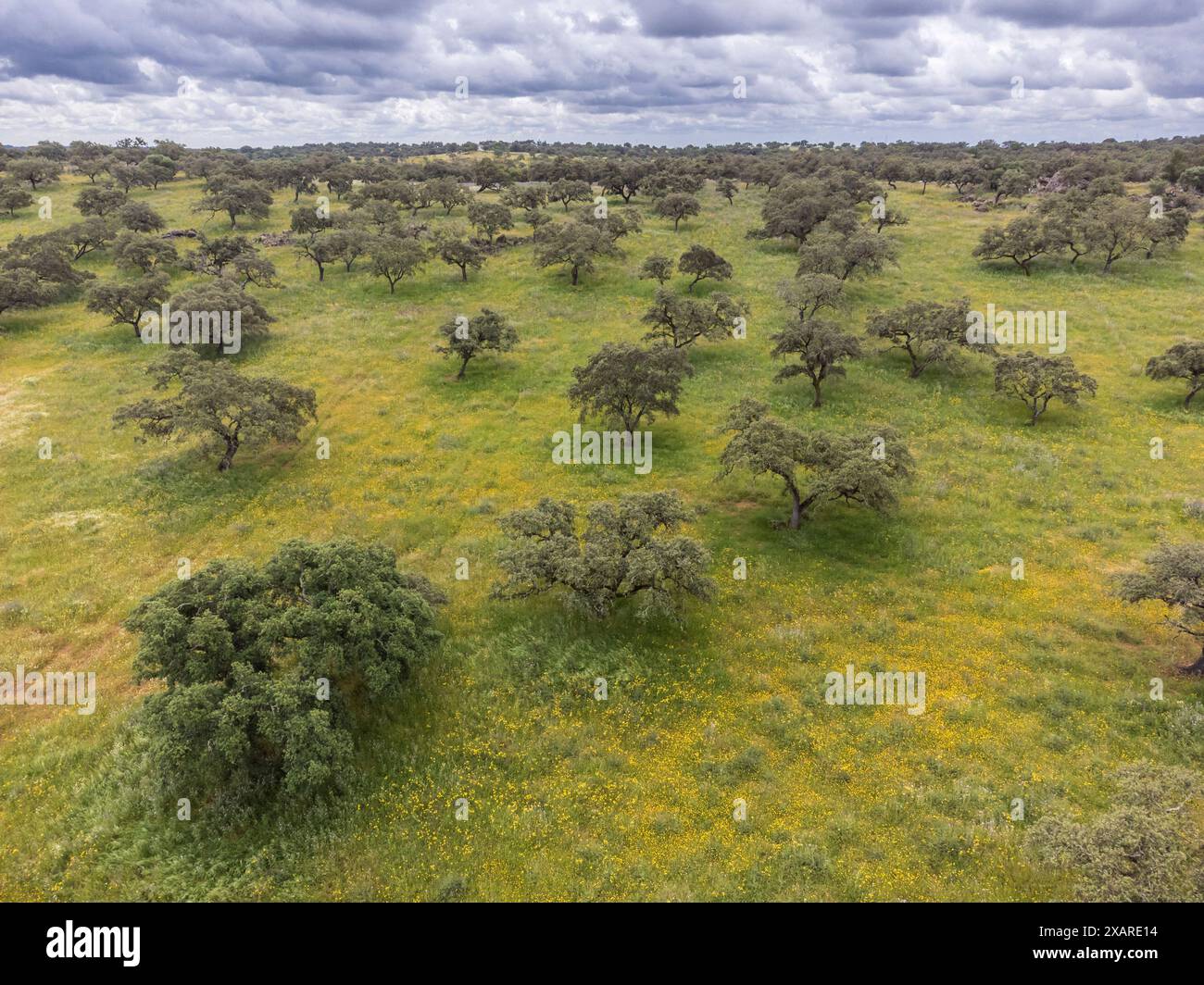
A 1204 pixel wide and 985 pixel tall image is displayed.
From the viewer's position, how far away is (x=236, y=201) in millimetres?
97125

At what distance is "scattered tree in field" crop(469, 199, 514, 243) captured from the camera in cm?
9156

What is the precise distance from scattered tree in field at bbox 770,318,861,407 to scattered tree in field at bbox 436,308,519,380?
78.7ft

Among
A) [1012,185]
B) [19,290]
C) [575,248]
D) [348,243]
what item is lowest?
[19,290]

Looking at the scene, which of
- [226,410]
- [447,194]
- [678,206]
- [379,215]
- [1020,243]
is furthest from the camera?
[447,194]

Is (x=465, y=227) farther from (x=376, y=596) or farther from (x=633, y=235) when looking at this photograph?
(x=376, y=596)

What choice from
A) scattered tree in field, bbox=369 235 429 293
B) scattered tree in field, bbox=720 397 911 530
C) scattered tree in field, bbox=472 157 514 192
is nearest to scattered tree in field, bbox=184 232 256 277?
scattered tree in field, bbox=369 235 429 293

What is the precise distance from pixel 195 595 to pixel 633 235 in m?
84.6

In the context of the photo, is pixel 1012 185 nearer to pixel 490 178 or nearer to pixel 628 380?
pixel 490 178

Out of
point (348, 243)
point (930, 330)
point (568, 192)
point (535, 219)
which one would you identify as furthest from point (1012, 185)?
point (348, 243)

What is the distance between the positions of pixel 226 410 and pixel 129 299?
33347 mm

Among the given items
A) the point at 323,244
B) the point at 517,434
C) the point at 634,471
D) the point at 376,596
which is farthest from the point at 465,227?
the point at 376,596

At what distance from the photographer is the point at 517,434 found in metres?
47.1

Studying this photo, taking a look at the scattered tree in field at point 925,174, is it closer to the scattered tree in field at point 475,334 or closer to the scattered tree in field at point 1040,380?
the scattered tree in field at point 1040,380

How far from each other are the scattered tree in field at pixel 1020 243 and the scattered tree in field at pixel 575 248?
46781 mm
